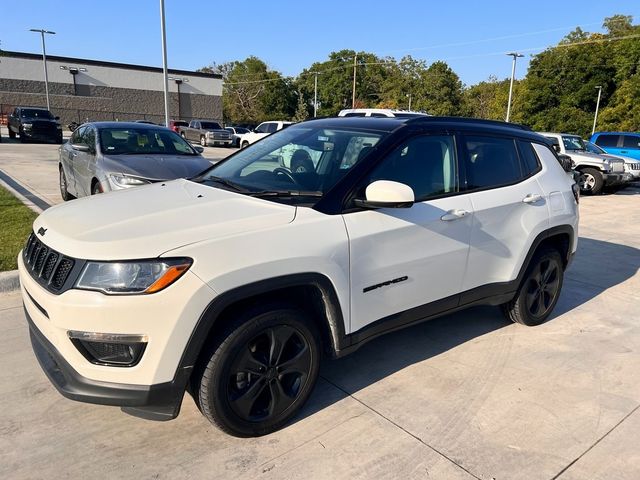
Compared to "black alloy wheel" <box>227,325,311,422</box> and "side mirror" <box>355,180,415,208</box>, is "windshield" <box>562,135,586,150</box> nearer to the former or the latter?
"side mirror" <box>355,180,415,208</box>

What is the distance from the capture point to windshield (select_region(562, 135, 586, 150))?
51.6 feet

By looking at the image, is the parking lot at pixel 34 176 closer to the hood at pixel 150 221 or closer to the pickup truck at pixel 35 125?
the hood at pixel 150 221

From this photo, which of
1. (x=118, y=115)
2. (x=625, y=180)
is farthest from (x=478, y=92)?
(x=625, y=180)

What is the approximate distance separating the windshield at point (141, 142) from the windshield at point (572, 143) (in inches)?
501

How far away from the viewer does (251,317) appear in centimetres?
251

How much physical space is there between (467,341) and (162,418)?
2627 millimetres

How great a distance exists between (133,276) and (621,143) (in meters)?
19.8

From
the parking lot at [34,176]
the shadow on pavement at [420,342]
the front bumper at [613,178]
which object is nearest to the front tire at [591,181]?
the front bumper at [613,178]

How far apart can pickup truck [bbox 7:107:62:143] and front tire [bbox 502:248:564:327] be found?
1081 inches

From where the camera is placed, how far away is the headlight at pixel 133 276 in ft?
7.32

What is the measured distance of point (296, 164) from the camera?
11.1 ft

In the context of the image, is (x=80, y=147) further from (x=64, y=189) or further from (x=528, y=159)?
(x=528, y=159)

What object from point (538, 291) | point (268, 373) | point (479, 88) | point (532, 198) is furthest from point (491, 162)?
point (479, 88)

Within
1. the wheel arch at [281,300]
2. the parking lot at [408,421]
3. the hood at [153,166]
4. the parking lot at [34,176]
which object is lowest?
the parking lot at [408,421]
